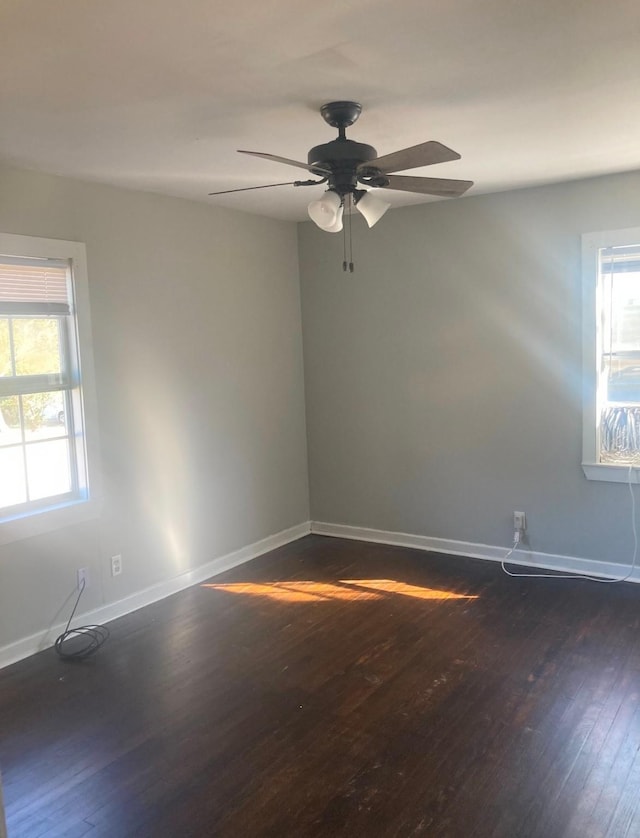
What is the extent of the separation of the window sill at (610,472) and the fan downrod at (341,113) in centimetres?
257

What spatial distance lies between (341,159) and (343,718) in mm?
2177

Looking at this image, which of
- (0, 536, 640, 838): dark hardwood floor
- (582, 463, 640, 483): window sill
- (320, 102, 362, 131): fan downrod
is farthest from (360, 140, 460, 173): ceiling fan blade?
(582, 463, 640, 483): window sill

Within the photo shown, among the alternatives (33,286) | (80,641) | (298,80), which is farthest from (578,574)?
(33,286)

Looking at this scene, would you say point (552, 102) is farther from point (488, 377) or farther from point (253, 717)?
point (253, 717)

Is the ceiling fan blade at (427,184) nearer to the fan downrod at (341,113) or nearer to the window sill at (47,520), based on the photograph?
the fan downrod at (341,113)

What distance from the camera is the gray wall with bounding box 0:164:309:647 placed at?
11.5ft

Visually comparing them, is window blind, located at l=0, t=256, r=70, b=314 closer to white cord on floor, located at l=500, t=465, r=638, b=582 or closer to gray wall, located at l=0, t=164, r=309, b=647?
gray wall, located at l=0, t=164, r=309, b=647

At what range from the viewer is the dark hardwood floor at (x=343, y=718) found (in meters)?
2.22

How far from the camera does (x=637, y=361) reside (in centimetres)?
394

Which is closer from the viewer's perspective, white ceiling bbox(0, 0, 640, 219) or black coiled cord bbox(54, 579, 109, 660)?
white ceiling bbox(0, 0, 640, 219)

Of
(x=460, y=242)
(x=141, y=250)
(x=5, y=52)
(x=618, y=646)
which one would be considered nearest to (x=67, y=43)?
(x=5, y=52)

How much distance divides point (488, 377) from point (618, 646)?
6.03 ft

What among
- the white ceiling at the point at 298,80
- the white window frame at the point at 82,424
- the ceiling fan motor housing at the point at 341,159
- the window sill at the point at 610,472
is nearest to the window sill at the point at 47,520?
the white window frame at the point at 82,424

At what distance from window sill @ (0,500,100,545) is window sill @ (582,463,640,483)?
9.44ft
